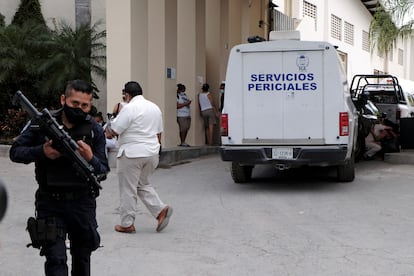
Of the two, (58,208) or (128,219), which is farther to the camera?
(128,219)

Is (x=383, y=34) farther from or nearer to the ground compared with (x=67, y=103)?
farther from the ground

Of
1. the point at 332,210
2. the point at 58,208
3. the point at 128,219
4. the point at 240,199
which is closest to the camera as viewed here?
the point at 58,208

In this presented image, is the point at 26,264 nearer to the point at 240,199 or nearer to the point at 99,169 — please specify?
the point at 99,169

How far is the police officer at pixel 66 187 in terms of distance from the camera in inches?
162

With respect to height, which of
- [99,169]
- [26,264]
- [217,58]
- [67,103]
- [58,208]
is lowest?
[26,264]

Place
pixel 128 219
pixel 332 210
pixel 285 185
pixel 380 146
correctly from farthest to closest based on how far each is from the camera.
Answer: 1. pixel 380 146
2. pixel 285 185
3. pixel 332 210
4. pixel 128 219

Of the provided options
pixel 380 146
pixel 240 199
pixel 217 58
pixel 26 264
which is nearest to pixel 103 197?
pixel 240 199

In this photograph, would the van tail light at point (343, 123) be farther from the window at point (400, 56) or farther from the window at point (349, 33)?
the window at point (400, 56)

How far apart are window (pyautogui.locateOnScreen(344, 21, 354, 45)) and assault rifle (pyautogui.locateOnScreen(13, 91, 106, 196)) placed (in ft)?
119

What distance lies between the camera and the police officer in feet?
13.5

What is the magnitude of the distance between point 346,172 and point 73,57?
28.8ft

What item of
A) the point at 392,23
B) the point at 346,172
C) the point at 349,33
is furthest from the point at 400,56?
the point at 346,172

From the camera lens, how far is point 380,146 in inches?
580

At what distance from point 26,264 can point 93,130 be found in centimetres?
220
